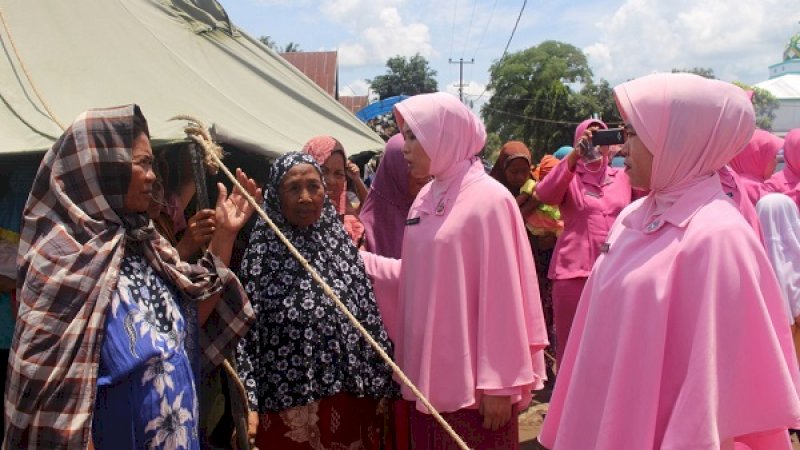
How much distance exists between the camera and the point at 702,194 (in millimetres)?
2016

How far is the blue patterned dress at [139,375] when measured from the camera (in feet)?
7.23

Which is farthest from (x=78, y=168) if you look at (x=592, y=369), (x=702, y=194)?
(x=702, y=194)

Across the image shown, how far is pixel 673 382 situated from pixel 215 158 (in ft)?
6.06

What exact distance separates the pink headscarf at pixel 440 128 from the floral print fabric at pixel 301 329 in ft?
1.59

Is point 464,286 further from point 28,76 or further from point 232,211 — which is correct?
point 28,76

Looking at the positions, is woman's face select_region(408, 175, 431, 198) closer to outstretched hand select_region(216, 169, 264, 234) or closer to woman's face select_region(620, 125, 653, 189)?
→ outstretched hand select_region(216, 169, 264, 234)

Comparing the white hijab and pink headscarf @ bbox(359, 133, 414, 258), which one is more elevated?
pink headscarf @ bbox(359, 133, 414, 258)

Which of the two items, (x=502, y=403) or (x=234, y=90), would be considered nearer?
(x=502, y=403)

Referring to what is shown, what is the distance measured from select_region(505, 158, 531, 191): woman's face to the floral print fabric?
2896 mm

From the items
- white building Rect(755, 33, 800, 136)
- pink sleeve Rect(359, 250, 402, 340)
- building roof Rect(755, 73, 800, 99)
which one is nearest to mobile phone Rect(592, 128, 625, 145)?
pink sleeve Rect(359, 250, 402, 340)

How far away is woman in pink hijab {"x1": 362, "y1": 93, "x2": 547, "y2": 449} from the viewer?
281 centimetres

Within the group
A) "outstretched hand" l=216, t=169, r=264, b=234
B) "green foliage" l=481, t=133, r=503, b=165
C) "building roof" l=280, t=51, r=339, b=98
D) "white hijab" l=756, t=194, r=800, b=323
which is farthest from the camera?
"green foliage" l=481, t=133, r=503, b=165

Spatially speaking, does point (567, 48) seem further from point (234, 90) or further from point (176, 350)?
point (176, 350)

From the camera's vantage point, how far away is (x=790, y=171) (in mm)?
4902
